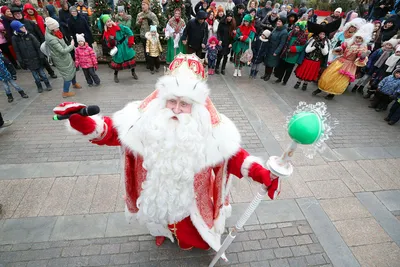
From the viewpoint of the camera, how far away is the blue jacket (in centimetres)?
542

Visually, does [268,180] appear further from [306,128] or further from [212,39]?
[212,39]

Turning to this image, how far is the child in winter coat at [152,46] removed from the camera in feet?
24.3

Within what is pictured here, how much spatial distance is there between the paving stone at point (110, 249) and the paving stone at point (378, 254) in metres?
3.01

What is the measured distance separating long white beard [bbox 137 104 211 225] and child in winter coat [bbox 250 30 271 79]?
650 centimetres

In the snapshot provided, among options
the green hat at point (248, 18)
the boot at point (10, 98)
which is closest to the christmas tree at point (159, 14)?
the green hat at point (248, 18)

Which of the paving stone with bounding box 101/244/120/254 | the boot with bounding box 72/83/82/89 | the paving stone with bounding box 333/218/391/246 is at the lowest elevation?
the paving stone with bounding box 101/244/120/254

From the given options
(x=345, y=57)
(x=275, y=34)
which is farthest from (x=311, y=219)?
(x=275, y=34)

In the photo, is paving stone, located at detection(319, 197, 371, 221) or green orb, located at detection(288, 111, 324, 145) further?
paving stone, located at detection(319, 197, 371, 221)

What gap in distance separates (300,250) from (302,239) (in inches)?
6.5

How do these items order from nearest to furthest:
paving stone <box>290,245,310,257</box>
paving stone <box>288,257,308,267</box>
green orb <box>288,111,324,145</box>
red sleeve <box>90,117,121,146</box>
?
1. green orb <box>288,111,324,145</box>
2. red sleeve <box>90,117,121,146</box>
3. paving stone <box>288,257,308,267</box>
4. paving stone <box>290,245,310,257</box>

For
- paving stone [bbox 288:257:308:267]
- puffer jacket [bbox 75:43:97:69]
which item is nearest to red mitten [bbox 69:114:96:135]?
paving stone [bbox 288:257:308:267]

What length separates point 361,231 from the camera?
10.1ft

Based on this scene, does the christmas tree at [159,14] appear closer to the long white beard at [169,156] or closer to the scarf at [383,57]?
the scarf at [383,57]

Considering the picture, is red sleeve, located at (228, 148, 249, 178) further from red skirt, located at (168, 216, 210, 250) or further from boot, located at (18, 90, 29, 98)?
boot, located at (18, 90, 29, 98)
